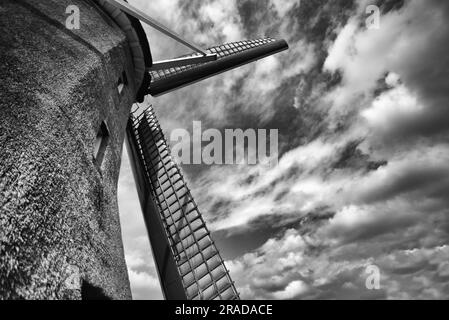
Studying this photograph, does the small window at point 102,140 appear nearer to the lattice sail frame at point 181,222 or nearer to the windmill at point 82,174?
the windmill at point 82,174

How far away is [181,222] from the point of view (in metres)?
9.21

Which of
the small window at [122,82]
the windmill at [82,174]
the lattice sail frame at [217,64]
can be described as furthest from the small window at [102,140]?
the lattice sail frame at [217,64]

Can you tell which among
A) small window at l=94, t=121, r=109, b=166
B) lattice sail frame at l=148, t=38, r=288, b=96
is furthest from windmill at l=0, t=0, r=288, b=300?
lattice sail frame at l=148, t=38, r=288, b=96

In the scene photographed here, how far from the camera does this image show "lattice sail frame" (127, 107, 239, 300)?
→ 25.5 feet

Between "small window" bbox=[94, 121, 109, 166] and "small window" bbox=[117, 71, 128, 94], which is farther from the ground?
"small window" bbox=[117, 71, 128, 94]

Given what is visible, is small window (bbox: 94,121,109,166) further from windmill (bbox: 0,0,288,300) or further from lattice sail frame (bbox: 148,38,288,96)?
lattice sail frame (bbox: 148,38,288,96)

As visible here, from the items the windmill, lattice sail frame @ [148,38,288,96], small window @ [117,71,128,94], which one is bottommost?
the windmill

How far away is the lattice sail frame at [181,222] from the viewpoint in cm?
778

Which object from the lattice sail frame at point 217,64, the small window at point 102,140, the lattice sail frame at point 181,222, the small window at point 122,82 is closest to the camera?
the small window at point 102,140

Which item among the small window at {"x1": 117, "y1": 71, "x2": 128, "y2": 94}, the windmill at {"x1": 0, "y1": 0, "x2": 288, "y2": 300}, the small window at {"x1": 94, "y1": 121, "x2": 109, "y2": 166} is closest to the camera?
the windmill at {"x1": 0, "y1": 0, "x2": 288, "y2": 300}

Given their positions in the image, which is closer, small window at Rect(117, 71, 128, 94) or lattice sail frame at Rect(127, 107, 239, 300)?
small window at Rect(117, 71, 128, 94)

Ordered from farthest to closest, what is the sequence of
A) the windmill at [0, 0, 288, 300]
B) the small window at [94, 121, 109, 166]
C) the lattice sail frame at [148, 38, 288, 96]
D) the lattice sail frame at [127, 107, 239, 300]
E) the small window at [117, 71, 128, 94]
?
the lattice sail frame at [148, 38, 288, 96], the lattice sail frame at [127, 107, 239, 300], the small window at [117, 71, 128, 94], the small window at [94, 121, 109, 166], the windmill at [0, 0, 288, 300]

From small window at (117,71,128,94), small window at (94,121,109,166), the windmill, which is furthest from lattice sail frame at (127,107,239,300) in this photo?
small window at (94,121,109,166)
